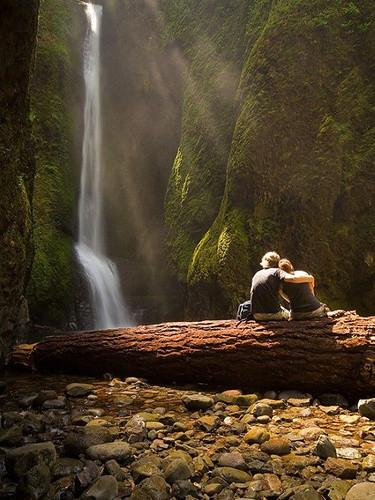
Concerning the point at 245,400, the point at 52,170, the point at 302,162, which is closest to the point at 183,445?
the point at 245,400

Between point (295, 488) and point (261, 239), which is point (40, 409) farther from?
point (261, 239)

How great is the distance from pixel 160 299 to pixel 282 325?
956 centimetres

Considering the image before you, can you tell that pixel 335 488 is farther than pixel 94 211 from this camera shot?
No

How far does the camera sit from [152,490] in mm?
2803

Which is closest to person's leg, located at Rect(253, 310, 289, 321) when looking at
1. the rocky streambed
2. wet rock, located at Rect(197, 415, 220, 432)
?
the rocky streambed

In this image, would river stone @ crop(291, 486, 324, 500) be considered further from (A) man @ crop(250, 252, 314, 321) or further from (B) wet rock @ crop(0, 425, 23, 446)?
(A) man @ crop(250, 252, 314, 321)

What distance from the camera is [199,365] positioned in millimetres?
5875

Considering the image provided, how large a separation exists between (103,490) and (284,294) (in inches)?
160

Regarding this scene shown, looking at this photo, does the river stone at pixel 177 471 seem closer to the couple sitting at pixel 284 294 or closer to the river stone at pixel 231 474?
the river stone at pixel 231 474

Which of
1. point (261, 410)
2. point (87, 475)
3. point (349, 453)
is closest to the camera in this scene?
point (87, 475)

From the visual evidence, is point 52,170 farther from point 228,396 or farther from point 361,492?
point 361,492

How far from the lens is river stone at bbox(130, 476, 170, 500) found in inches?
108

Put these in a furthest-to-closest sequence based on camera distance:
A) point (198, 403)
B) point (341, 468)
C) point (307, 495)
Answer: point (198, 403) → point (341, 468) → point (307, 495)

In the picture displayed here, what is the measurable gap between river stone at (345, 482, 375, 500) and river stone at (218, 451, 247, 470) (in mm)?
827
